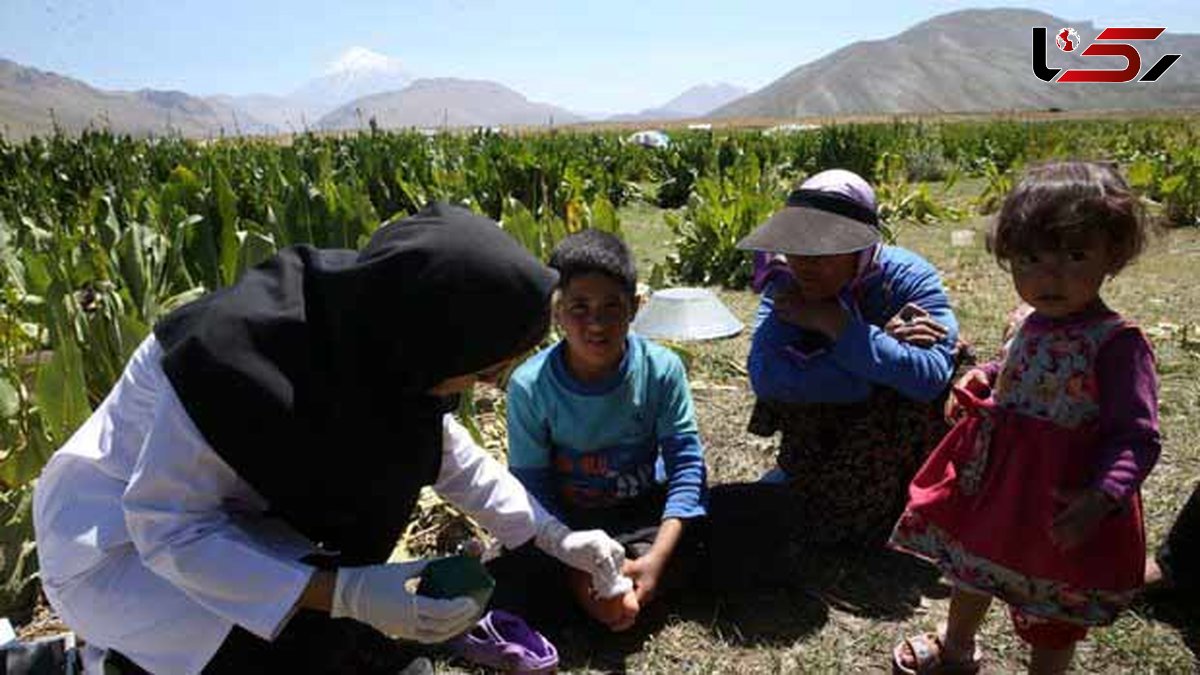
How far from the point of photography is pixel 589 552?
1.60 m

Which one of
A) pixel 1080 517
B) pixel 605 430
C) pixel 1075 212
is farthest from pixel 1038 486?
pixel 605 430

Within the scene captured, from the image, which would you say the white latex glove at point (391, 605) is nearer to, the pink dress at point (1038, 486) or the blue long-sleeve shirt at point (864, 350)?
the pink dress at point (1038, 486)

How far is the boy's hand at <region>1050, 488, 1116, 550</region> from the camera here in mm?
1258

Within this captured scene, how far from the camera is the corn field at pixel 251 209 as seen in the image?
2180 millimetres

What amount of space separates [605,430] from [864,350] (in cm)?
59

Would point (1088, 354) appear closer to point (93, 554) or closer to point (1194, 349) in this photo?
point (93, 554)

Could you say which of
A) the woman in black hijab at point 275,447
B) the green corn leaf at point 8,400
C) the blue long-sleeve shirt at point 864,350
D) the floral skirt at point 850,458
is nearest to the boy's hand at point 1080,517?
the blue long-sleeve shirt at point 864,350

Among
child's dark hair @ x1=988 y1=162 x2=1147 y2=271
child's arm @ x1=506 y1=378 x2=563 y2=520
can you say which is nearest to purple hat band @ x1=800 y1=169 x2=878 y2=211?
child's dark hair @ x1=988 y1=162 x2=1147 y2=271

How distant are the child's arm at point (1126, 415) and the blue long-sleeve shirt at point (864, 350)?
0.51 m

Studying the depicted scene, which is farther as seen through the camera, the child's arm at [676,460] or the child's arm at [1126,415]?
the child's arm at [676,460]

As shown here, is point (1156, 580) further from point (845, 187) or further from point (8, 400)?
point (8, 400)

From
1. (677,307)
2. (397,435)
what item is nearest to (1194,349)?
(677,307)

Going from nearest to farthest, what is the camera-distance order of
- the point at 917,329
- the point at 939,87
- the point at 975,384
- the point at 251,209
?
1. the point at 975,384
2. the point at 917,329
3. the point at 251,209
4. the point at 939,87

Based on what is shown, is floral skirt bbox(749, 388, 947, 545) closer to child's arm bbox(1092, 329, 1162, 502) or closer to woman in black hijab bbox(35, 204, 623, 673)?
child's arm bbox(1092, 329, 1162, 502)
